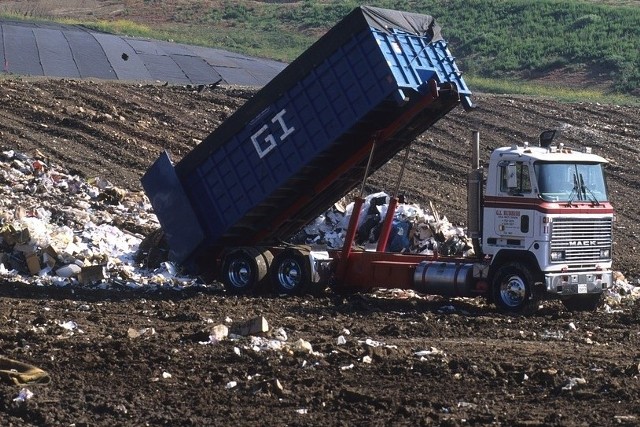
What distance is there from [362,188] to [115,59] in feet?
80.9

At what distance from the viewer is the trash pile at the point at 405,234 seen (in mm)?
20906

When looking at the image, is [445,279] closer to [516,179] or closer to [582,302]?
[516,179]

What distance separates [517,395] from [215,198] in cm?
856

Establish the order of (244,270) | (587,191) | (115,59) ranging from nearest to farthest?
(587,191) < (244,270) < (115,59)

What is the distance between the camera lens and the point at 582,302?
17656mm

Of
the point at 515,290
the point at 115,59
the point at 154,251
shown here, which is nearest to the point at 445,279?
the point at 515,290

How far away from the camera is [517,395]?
1113cm

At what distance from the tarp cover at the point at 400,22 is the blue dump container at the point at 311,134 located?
2 cm

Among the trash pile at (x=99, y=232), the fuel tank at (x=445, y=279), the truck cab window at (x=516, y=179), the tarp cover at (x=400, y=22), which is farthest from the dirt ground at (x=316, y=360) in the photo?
the tarp cover at (x=400, y=22)

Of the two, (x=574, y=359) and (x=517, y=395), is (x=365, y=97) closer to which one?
(x=574, y=359)

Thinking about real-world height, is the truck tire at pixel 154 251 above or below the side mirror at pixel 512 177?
below

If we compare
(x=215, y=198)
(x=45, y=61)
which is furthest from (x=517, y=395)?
(x=45, y=61)

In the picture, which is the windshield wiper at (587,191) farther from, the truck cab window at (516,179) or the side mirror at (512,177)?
the side mirror at (512,177)

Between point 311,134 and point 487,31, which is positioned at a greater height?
point 487,31
